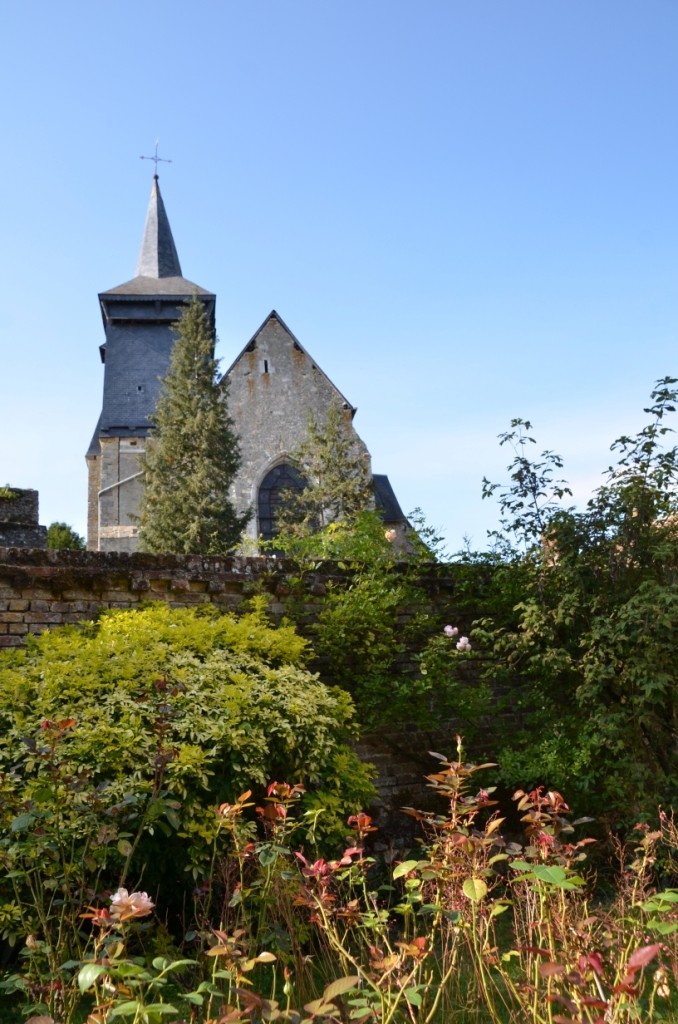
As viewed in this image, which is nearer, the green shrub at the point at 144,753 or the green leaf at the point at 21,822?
the green leaf at the point at 21,822

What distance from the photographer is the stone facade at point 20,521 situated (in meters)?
7.94

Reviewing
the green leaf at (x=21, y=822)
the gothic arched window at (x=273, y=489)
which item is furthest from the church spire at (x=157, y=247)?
the green leaf at (x=21, y=822)

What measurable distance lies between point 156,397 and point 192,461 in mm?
9290

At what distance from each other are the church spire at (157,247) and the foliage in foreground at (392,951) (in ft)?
120

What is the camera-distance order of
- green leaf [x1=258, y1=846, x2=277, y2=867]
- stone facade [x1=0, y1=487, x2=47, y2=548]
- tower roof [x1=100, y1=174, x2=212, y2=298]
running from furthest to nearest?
tower roof [x1=100, y1=174, x2=212, y2=298] → stone facade [x1=0, y1=487, x2=47, y2=548] → green leaf [x1=258, y1=846, x2=277, y2=867]

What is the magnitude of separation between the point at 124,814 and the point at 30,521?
15.7ft

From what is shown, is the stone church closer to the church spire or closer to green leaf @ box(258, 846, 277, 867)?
the church spire

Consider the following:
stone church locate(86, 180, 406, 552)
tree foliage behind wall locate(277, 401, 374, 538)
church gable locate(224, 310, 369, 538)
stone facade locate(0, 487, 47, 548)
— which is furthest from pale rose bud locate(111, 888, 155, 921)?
church gable locate(224, 310, 369, 538)

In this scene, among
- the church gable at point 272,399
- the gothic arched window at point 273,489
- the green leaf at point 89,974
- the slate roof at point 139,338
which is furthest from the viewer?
the slate roof at point 139,338

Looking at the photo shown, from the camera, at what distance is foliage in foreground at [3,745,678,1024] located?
2.24 meters

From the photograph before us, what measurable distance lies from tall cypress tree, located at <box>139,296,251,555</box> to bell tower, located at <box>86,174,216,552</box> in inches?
143

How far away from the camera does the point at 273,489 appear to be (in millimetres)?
27578

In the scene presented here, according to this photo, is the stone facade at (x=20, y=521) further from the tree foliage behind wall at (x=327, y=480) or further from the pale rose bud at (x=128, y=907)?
the tree foliage behind wall at (x=327, y=480)

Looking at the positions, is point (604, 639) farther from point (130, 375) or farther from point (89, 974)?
point (130, 375)
